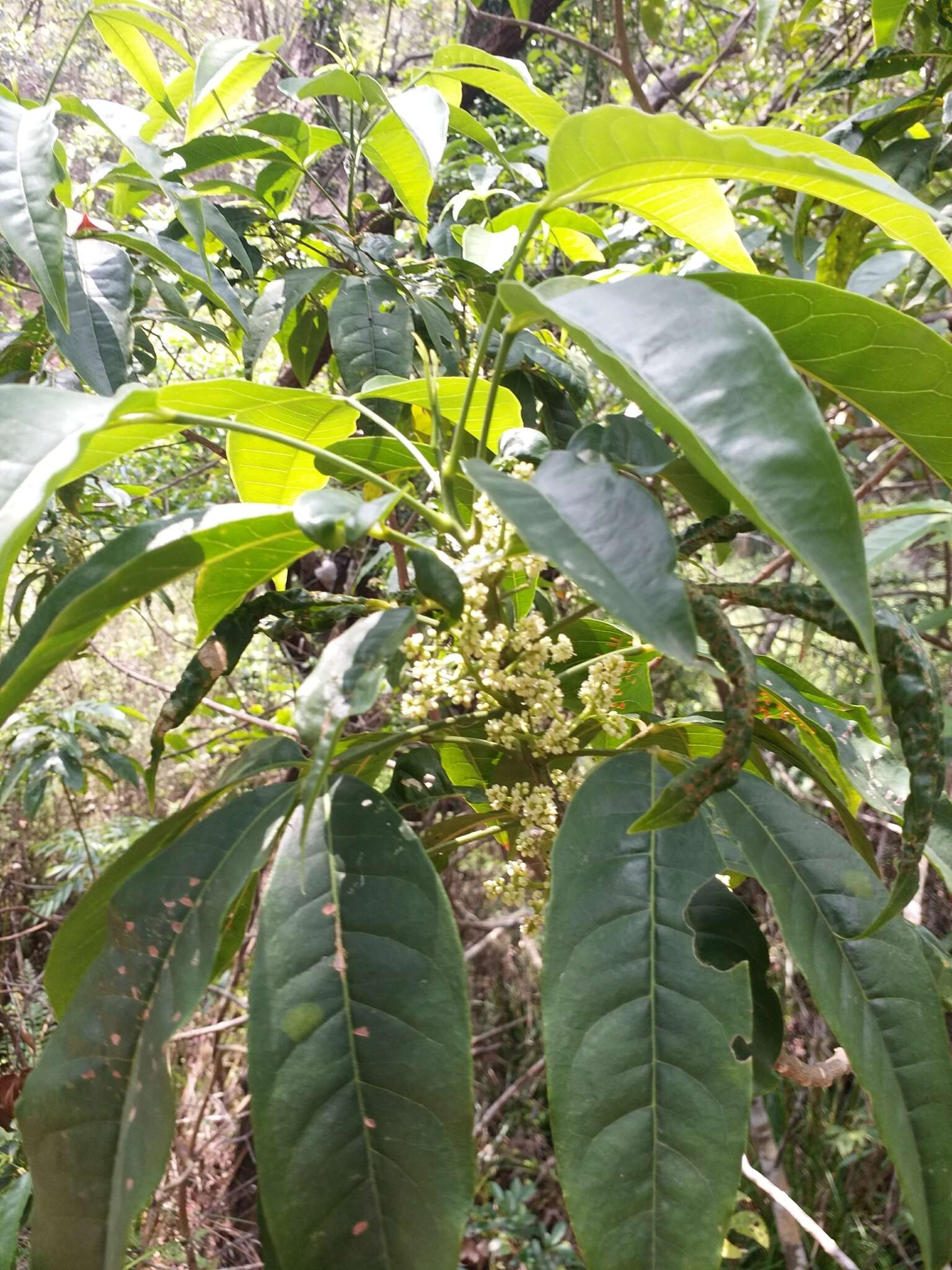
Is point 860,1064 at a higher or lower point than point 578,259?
lower

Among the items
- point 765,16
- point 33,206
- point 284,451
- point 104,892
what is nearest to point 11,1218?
point 104,892

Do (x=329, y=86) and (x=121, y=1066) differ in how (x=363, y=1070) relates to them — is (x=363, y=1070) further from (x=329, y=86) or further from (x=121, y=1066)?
(x=329, y=86)

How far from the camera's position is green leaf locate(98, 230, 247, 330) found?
2.83 ft

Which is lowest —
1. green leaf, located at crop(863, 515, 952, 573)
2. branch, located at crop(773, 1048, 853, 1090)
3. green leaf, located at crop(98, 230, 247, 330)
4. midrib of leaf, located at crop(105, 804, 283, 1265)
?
branch, located at crop(773, 1048, 853, 1090)

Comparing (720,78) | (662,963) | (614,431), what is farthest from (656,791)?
(720,78)

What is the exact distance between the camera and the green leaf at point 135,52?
3.03 feet

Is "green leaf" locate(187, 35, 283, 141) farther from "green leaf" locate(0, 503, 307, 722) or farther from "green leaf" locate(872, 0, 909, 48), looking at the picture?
"green leaf" locate(872, 0, 909, 48)

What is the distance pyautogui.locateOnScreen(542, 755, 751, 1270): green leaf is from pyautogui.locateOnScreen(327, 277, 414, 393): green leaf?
1.84 ft

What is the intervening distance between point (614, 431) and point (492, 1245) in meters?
2.31

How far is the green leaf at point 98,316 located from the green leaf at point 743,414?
0.55 metres

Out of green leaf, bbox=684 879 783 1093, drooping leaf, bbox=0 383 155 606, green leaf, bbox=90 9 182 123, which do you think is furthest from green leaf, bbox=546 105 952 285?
green leaf, bbox=90 9 182 123

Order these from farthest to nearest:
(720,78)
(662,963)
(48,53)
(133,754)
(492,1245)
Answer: (133,754) → (48,53) → (720,78) → (492,1245) → (662,963)

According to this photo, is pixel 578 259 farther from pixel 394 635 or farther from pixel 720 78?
pixel 720 78

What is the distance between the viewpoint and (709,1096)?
41cm
